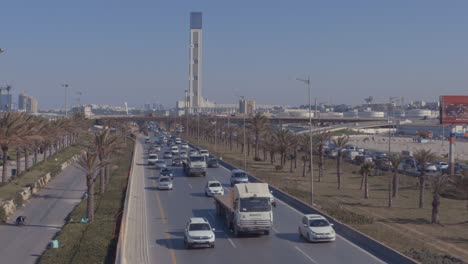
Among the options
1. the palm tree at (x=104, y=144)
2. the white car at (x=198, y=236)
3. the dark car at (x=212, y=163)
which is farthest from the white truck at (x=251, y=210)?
the dark car at (x=212, y=163)

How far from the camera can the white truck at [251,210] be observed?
2689cm

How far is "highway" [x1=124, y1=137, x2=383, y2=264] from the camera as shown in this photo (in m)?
23.1

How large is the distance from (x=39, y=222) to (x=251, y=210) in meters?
15.5

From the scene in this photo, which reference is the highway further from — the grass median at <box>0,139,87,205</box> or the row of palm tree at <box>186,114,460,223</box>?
the grass median at <box>0,139,87,205</box>

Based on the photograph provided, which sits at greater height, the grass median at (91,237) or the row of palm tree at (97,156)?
the row of palm tree at (97,156)

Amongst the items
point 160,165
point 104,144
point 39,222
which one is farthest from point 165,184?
point 160,165

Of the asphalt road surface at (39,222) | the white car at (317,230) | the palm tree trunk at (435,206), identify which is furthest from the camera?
the palm tree trunk at (435,206)

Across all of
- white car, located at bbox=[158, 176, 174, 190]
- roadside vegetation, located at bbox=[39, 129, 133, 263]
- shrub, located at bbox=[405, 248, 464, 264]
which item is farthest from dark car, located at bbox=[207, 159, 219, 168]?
shrub, located at bbox=[405, 248, 464, 264]

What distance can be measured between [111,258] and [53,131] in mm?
43968

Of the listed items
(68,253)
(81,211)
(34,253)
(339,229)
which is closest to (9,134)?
(81,211)

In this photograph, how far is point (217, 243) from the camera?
26.2 meters

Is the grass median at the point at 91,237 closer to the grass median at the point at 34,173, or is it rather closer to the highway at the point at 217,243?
the highway at the point at 217,243

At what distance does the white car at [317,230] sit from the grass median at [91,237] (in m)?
7.58

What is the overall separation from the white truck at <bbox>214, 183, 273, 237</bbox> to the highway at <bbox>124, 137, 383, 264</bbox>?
0.50 meters
